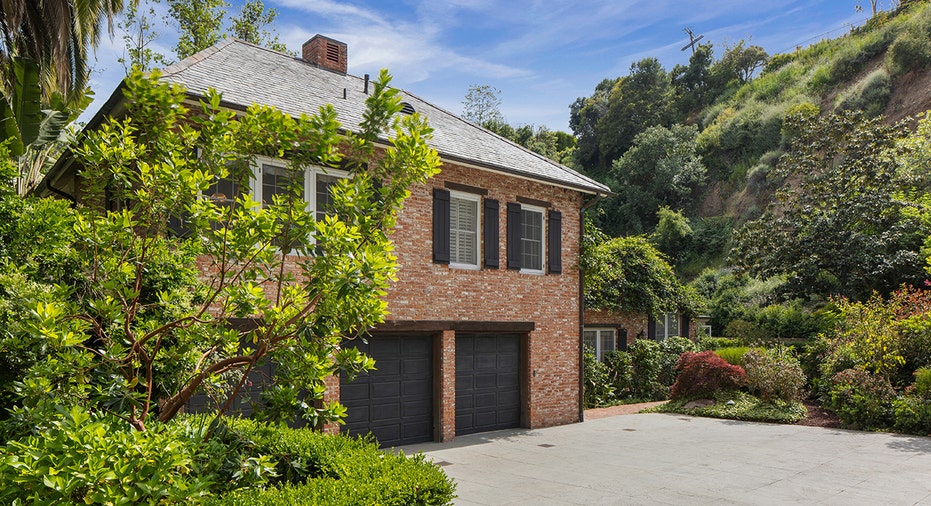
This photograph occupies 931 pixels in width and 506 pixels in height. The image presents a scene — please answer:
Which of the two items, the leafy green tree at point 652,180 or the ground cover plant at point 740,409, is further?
the leafy green tree at point 652,180

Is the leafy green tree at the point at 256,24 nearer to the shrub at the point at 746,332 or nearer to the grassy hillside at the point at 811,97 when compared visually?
the shrub at the point at 746,332

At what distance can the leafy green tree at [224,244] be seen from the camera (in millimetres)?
5066

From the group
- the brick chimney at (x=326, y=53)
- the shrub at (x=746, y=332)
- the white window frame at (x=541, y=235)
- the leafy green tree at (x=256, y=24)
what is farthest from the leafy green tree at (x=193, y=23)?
the shrub at (x=746, y=332)

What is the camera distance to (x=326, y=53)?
54.5ft

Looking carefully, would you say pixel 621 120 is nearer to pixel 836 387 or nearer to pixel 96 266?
pixel 836 387

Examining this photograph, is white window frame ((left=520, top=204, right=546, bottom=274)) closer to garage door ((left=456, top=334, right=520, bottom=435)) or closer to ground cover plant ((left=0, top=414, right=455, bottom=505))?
garage door ((left=456, top=334, right=520, bottom=435))

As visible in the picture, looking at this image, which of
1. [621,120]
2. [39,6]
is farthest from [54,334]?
[621,120]

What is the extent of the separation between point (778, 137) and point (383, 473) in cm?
4183

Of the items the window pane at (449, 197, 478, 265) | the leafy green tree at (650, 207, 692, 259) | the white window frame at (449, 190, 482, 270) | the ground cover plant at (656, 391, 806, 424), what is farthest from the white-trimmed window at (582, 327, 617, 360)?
the leafy green tree at (650, 207, 692, 259)

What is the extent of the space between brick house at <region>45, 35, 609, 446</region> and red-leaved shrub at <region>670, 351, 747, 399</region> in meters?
4.81

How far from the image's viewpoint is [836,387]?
16250 mm

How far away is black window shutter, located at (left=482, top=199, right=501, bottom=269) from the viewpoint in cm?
1424

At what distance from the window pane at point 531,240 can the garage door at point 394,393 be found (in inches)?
132

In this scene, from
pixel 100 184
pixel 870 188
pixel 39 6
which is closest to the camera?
pixel 100 184
